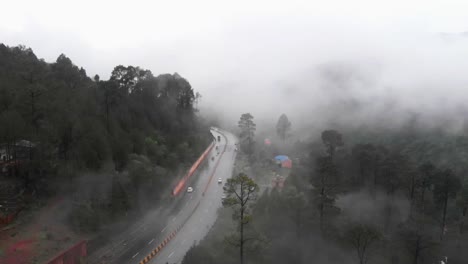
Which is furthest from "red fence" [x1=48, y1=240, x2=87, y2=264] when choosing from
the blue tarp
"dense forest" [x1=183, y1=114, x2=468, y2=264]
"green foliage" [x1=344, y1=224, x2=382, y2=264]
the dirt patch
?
the blue tarp

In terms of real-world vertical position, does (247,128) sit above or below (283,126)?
below

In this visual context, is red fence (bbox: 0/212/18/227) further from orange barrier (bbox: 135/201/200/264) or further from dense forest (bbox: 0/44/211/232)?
orange barrier (bbox: 135/201/200/264)

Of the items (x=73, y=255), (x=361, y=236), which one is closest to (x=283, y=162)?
(x=361, y=236)

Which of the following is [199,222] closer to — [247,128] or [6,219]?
[6,219]

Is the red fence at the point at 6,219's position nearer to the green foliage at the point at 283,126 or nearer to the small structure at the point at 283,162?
the small structure at the point at 283,162

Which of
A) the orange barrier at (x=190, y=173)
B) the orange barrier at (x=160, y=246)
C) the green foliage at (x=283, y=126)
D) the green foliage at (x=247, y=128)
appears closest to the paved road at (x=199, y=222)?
the orange barrier at (x=160, y=246)

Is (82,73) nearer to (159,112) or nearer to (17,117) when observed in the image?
(159,112)

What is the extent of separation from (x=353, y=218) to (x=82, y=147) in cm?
3151

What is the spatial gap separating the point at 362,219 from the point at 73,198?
31533 millimetres

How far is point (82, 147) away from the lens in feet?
140

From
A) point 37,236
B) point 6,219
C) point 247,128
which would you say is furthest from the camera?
point 247,128

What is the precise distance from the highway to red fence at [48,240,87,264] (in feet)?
2.95

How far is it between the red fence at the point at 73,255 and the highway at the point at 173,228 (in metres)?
0.90

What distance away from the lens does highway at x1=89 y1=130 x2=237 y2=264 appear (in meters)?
35.6
